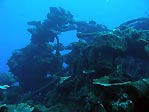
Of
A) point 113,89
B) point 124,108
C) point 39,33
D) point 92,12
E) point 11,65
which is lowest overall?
point 124,108

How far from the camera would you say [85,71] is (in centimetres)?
730

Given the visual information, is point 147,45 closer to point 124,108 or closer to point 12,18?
point 124,108

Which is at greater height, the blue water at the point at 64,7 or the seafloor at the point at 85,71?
the blue water at the point at 64,7

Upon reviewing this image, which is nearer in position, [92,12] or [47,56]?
[47,56]

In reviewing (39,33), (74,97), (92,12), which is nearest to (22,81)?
(39,33)

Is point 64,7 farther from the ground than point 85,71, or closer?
farther from the ground

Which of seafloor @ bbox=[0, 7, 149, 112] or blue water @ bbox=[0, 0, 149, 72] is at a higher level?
blue water @ bbox=[0, 0, 149, 72]

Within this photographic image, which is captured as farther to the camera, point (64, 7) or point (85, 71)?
point (64, 7)

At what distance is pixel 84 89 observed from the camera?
6.87m

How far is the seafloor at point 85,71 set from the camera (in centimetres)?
569

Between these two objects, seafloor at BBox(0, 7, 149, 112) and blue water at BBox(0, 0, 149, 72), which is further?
blue water at BBox(0, 0, 149, 72)

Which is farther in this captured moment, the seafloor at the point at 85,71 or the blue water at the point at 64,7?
the blue water at the point at 64,7

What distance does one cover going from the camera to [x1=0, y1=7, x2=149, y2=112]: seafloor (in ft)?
18.7

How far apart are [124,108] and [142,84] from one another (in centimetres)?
80
